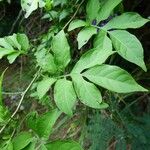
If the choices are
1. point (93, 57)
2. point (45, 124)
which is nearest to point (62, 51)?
point (93, 57)

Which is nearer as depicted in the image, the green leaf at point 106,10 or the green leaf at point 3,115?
the green leaf at point 3,115

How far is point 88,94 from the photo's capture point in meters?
0.88

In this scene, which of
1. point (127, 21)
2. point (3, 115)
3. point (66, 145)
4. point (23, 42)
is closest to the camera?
point (66, 145)

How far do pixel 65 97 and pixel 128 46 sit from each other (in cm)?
25

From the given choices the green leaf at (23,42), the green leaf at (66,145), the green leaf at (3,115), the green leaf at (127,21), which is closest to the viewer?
the green leaf at (66,145)

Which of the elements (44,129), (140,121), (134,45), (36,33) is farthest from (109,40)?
(36,33)

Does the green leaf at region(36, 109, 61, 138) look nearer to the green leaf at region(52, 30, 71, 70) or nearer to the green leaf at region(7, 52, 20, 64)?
the green leaf at region(52, 30, 71, 70)

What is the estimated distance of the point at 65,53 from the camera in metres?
0.98

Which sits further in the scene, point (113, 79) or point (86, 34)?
point (86, 34)

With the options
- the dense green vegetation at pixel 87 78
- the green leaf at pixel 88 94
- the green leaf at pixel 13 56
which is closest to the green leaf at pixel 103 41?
the dense green vegetation at pixel 87 78

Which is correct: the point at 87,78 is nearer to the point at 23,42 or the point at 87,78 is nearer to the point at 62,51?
the point at 62,51

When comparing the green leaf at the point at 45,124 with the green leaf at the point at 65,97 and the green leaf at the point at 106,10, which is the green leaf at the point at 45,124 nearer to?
the green leaf at the point at 65,97

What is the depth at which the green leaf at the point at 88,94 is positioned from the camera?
0.88 metres

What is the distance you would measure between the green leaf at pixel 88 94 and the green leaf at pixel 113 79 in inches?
0.8
